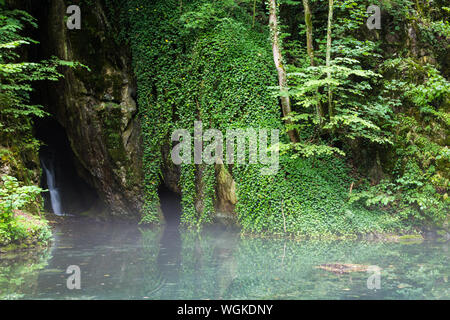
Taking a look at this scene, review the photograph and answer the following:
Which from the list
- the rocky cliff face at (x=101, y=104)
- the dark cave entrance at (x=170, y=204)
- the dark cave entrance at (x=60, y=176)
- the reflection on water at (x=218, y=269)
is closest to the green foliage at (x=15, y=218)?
the reflection on water at (x=218, y=269)

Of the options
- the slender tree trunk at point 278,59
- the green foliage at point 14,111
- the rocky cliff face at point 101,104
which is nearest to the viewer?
the green foliage at point 14,111

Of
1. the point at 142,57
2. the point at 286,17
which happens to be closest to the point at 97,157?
the point at 142,57

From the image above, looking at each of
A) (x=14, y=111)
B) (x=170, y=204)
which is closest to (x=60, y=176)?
(x=170, y=204)

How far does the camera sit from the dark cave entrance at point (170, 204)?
13727 millimetres

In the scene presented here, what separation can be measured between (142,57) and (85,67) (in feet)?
6.40

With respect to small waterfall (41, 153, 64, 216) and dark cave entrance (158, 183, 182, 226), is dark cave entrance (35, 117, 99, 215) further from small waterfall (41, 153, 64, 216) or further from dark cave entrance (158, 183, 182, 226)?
dark cave entrance (158, 183, 182, 226)

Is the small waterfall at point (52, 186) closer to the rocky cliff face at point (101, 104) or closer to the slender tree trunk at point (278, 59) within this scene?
the rocky cliff face at point (101, 104)

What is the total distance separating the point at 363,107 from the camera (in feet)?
36.6

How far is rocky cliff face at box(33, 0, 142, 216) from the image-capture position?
1287 centimetres

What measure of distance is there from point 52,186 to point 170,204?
4811 mm

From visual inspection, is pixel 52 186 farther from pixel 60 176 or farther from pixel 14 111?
pixel 14 111

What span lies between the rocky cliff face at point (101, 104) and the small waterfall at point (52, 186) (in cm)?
201

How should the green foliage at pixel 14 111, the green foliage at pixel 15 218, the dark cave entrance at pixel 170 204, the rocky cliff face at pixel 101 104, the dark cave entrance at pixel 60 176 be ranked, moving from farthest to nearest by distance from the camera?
the dark cave entrance at pixel 60 176
the dark cave entrance at pixel 170 204
the rocky cliff face at pixel 101 104
the green foliage at pixel 14 111
the green foliage at pixel 15 218

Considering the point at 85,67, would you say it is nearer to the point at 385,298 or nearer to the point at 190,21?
the point at 190,21
